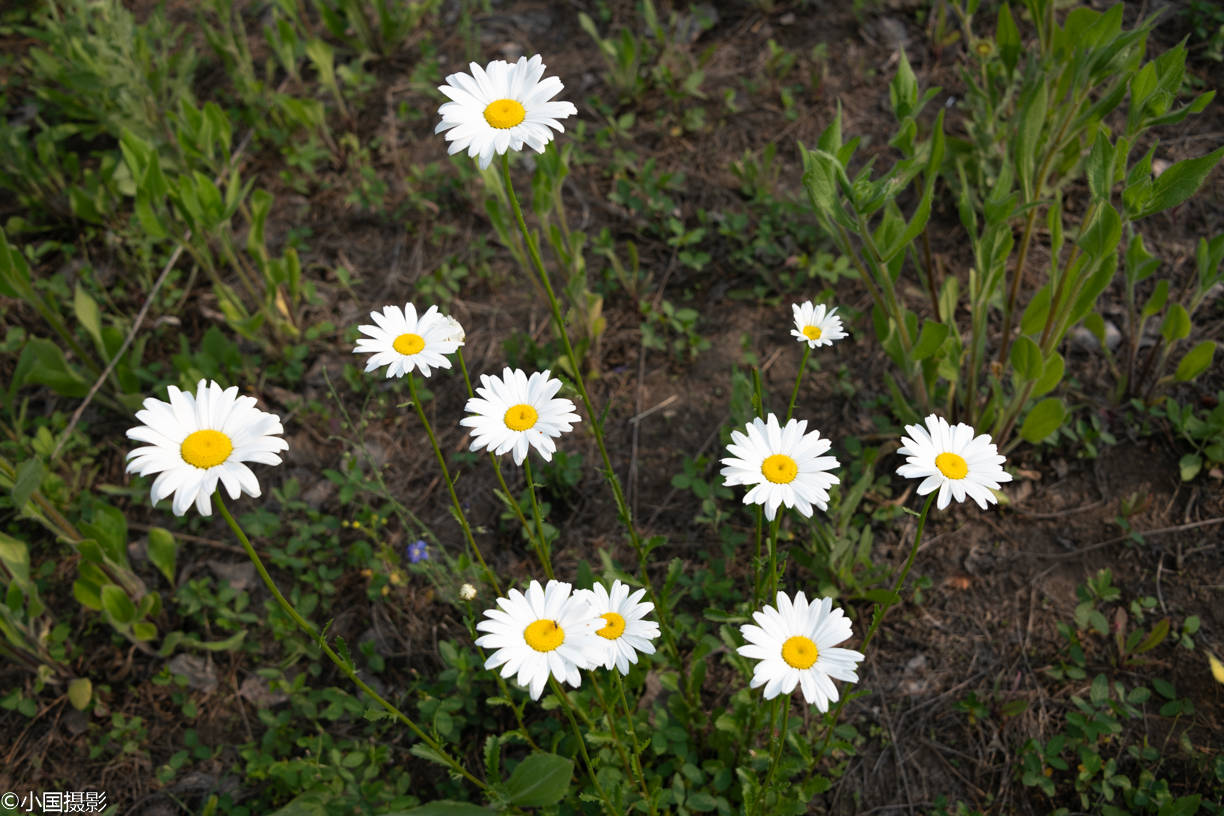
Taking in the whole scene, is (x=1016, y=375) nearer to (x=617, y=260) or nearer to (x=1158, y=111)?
(x=1158, y=111)

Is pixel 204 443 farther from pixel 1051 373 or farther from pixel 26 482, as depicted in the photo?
pixel 1051 373

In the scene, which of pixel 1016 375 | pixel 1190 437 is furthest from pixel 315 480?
pixel 1190 437

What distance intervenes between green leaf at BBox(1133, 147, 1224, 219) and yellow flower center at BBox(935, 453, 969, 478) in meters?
0.88

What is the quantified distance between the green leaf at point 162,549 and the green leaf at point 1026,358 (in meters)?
2.21

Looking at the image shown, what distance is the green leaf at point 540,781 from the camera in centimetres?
156

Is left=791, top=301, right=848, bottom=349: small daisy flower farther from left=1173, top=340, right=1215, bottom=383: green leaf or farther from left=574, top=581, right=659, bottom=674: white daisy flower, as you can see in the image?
left=1173, top=340, right=1215, bottom=383: green leaf

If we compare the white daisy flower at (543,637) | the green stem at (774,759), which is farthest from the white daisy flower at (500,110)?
the green stem at (774,759)

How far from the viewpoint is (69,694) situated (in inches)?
83.4

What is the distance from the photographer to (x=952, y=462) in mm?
1297

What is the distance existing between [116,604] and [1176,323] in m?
2.81

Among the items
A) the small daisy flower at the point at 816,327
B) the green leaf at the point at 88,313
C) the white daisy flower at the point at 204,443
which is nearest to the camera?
the white daisy flower at the point at 204,443

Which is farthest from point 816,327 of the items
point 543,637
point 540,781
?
point 540,781

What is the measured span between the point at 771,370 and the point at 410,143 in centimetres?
179

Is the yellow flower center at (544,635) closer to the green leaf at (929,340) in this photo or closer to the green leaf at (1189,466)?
the green leaf at (929,340)
